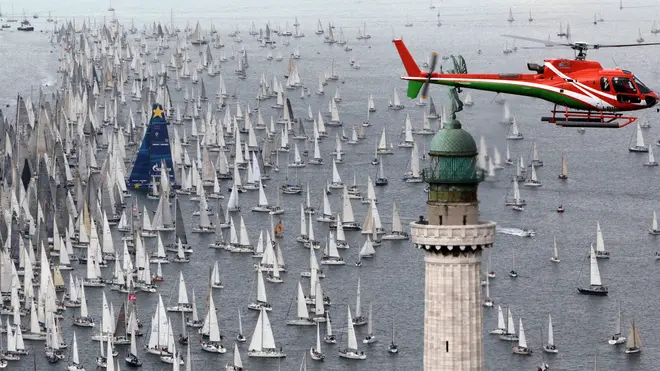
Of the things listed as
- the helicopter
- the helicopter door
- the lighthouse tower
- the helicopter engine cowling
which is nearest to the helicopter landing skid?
the helicopter

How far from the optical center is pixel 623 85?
93188 millimetres

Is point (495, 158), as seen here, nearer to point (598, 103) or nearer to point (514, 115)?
point (514, 115)

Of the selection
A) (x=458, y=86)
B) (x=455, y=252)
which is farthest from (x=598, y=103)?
(x=455, y=252)

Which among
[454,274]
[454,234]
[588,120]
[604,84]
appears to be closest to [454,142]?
[454,234]

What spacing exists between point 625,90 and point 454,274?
18.3m

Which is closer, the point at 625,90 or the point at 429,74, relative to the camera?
the point at 429,74

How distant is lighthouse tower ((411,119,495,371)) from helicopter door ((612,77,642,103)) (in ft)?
51.6

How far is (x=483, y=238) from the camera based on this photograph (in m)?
78.4

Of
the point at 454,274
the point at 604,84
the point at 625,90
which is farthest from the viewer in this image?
the point at 625,90

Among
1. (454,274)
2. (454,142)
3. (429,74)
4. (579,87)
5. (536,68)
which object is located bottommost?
(454,274)

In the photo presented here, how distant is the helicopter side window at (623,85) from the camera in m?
92.8

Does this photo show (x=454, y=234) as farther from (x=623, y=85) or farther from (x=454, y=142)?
(x=623, y=85)

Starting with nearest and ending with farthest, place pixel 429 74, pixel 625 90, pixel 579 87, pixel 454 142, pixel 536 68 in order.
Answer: pixel 454 142
pixel 429 74
pixel 536 68
pixel 579 87
pixel 625 90

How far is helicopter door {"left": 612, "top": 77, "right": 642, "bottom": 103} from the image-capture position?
9288 cm
